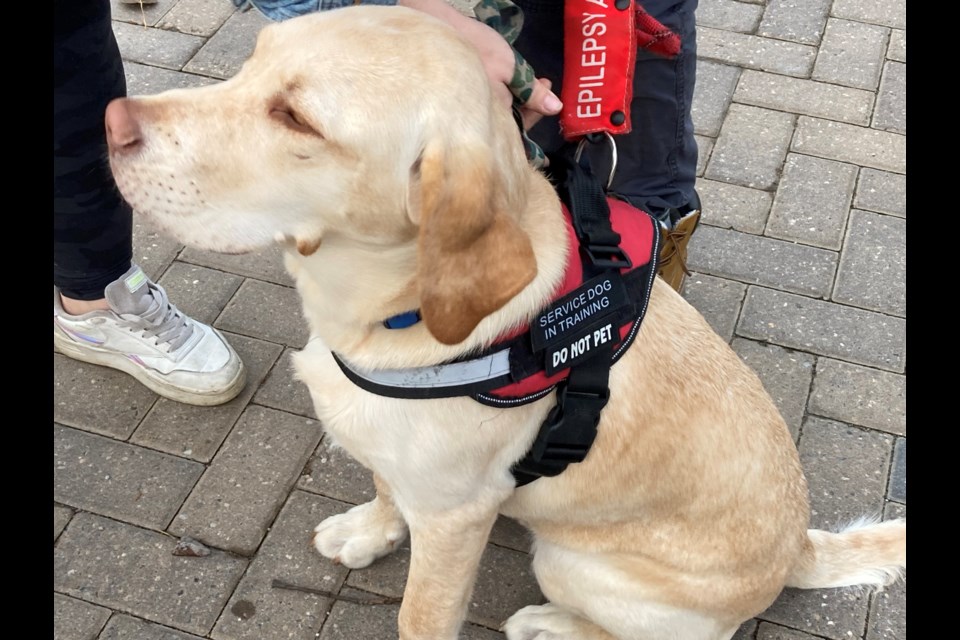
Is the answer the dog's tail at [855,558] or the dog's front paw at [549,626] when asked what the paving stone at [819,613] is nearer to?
the dog's tail at [855,558]

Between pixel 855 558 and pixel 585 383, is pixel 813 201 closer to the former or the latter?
pixel 855 558

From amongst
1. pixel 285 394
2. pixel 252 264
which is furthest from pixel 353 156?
pixel 252 264

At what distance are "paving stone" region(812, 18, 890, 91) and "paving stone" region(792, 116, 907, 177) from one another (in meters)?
0.35

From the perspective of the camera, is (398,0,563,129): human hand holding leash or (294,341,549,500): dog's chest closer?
(294,341,549,500): dog's chest

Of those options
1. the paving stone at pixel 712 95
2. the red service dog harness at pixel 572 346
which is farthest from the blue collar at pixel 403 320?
the paving stone at pixel 712 95

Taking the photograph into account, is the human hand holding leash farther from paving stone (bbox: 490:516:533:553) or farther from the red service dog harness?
paving stone (bbox: 490:516:533:553)

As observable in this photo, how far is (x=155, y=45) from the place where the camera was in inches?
178

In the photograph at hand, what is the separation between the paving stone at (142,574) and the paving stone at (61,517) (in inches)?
0.8

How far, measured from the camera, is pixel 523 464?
2162mm

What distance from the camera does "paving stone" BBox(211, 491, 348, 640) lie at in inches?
104

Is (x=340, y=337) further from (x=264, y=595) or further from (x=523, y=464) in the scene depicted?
(x=264, y=595)

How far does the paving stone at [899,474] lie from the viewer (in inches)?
121

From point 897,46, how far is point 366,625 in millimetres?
3960

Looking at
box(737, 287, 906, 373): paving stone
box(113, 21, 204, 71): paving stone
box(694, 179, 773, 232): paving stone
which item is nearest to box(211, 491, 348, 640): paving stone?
box(737, 287, 906, 373): paving stone
